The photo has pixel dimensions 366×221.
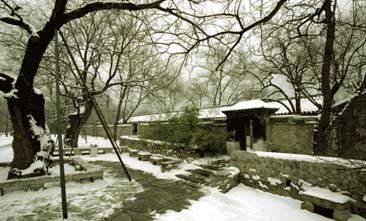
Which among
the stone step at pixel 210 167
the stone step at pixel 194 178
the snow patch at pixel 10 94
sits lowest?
the stone step at pixel 194 178

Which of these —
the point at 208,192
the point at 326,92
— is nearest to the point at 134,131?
the point at 208,192

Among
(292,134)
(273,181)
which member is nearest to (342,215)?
(273,181)

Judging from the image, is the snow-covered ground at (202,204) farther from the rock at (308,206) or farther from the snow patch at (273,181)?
the snow patch at (273,181)

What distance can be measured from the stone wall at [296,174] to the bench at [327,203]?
0.19m

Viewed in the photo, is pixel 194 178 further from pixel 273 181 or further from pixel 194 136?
pixel 194 136

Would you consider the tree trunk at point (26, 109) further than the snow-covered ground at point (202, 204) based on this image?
Yes

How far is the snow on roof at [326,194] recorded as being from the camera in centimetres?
448

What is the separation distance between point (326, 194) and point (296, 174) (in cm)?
88

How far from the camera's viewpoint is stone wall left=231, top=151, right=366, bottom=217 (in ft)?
14.9

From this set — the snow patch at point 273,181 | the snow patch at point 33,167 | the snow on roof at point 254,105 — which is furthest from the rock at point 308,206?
the snow patch at point 33,167

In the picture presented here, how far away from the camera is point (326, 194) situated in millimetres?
4754

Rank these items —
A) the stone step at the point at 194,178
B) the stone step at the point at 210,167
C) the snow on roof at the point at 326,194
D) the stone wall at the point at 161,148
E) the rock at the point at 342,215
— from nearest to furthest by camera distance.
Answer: the rock at the point at 342,215 → the snow on roof at the point at 326,194 → the stone step at the point at 194,178 → the stone step at the point at 210,167 → the stone wall at the point at 161,148

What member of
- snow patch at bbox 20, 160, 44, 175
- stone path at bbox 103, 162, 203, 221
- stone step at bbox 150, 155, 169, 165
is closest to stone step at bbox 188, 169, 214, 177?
stone path at bbox 103, 162, 203, 221

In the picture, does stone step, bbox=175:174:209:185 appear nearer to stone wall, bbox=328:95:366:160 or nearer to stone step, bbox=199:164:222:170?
stone step, bbox=199:164:222:170
